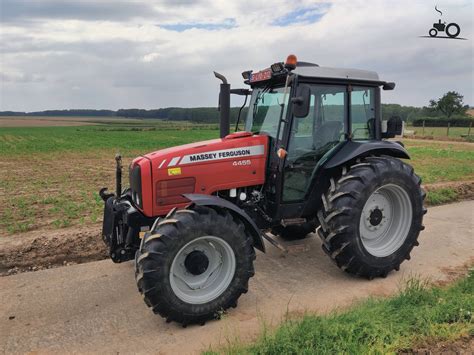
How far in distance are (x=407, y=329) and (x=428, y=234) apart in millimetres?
3814

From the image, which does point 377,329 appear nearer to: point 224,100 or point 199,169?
point 199,169

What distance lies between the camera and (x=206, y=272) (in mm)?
4148

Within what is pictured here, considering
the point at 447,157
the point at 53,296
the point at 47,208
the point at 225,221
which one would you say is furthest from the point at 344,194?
the point at 447,157

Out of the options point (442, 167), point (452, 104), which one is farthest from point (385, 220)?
point (452, 104)

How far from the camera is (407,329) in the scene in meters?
3.40

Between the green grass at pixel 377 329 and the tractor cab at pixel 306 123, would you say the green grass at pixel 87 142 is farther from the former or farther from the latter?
the green grass at pixel 377 329

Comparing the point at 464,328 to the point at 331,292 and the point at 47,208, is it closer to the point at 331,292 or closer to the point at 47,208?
the point at 331,292

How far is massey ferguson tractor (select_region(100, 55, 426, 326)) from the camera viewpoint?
3.92 meters

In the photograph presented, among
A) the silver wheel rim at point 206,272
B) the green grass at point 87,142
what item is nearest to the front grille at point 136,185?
the silver wheel rim at point 206,272

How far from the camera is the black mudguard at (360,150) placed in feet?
16.1

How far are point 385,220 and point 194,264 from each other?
270cm

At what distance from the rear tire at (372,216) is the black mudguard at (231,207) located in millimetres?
970

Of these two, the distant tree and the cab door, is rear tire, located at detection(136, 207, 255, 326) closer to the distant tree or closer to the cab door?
the cab door

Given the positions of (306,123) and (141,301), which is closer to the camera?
(141,301)
